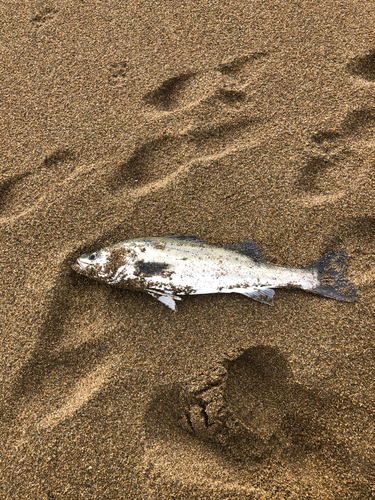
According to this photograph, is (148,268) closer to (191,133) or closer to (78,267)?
(78,267)

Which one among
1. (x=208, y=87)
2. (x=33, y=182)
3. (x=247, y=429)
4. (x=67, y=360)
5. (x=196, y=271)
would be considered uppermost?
(x=208, y=87)

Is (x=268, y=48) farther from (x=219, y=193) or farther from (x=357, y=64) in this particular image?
(x=219, y=193)

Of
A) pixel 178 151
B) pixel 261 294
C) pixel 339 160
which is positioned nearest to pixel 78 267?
pixel 178 151

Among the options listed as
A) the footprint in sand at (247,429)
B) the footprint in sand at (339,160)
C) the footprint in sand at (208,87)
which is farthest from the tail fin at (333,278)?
the footprint in sand at (208,87)

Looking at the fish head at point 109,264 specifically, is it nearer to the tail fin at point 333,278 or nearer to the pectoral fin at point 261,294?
the pectoral fin at point 261,294

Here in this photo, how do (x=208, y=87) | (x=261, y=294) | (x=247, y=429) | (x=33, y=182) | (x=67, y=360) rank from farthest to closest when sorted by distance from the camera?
1. (x=208, y=87)
2. (x=33, y=182)
3. (x=261, y=294)
4. (x=67, y=360)
5. (x=247, y=429)

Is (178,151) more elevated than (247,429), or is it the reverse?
(178,151)
